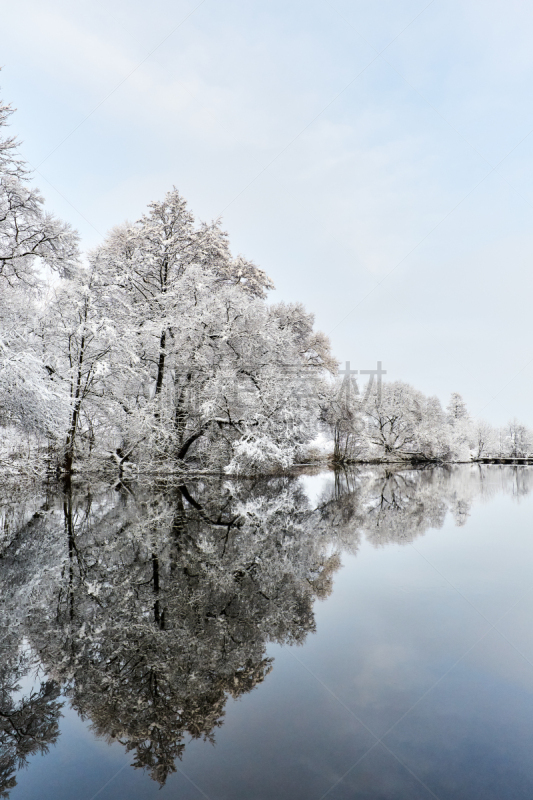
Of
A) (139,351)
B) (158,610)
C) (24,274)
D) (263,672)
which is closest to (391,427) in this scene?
(139,351)

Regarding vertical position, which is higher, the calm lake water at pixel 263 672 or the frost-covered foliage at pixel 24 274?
the frost-covered foliage at pixel 24 274

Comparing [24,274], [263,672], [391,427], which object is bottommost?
[263,672]

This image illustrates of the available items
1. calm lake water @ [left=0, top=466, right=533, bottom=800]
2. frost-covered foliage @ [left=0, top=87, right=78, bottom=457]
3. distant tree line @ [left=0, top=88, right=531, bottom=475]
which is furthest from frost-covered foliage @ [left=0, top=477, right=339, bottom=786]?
distant tree line @ [left=0, top=88, right=531, bottom=475]

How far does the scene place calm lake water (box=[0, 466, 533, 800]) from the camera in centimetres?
200

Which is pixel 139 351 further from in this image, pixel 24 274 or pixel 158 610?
pixel 158 610

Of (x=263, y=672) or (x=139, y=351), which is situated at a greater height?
(x=139, y=351)

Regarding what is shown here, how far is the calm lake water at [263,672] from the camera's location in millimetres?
2002

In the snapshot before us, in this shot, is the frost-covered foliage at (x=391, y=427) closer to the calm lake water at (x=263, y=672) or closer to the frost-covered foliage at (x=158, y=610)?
the frost-covered foliage at (x=158, y=610)

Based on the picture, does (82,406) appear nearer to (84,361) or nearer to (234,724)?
(84,361)

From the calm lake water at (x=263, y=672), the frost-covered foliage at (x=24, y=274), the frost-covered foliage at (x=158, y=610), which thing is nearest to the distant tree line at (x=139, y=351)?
the frost-covered foliage at (x=24, y=274)

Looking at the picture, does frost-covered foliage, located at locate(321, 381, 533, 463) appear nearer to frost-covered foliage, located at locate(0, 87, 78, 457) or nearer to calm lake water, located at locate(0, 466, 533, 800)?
frost-covered foliage, located at locate(0, 87, 78, 457)

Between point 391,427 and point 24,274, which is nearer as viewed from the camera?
point 24,274

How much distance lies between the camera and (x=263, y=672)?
2.87 metres

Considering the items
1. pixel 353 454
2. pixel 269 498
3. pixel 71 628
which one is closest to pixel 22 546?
pixel 71 628
